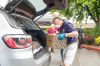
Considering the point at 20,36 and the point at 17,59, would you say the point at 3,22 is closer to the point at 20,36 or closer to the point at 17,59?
the point at 20,36

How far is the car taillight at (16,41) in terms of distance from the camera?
4746 millimetres

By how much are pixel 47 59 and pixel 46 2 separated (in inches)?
41.3

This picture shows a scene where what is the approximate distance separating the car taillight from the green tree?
63.5 ft

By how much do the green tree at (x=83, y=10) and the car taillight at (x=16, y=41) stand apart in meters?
19.3

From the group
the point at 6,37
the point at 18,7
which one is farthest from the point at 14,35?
the point at 18,7

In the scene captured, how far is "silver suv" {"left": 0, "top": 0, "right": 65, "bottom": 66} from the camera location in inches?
186

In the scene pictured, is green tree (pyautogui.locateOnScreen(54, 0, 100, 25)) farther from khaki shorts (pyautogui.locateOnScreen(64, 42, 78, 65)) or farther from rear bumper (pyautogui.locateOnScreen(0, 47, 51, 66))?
rear bumper (pyautogui.locateOnScreen(0, 47, 51, 66))

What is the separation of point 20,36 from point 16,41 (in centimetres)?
9

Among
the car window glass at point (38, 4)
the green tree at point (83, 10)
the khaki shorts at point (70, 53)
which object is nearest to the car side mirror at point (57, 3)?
the car window glass at point (38, 4)

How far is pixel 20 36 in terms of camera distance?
4.79 meters

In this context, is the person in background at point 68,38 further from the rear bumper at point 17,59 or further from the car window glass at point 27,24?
the rear bumper at point 17,59

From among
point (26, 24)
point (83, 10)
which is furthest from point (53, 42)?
point (83, 10)

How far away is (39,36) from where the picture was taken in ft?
20.8

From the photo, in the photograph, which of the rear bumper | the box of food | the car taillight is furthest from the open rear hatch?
the rear bumper
